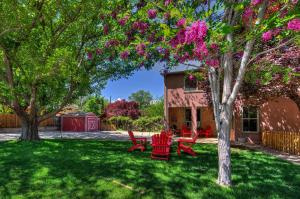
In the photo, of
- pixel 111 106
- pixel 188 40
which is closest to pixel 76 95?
pixel 188 40

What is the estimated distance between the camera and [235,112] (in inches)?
606

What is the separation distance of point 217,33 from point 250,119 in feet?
46.0

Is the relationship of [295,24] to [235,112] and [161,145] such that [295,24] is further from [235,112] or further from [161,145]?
[235,112]

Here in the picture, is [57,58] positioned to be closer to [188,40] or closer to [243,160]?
[188,40]

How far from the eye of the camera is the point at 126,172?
7.41m

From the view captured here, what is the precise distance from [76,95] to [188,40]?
1305 centimetres

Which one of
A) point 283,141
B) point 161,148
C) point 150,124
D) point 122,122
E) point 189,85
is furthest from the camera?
point 122,122

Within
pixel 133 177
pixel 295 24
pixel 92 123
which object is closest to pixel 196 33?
pixel 295 24

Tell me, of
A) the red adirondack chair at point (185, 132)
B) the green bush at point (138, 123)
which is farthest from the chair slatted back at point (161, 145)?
the green bush at point (138, 123)

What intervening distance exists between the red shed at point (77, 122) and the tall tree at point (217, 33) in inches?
878

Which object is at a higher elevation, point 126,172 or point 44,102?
point 44,102

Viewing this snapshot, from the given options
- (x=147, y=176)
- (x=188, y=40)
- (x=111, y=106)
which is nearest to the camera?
(x=188, y=40)

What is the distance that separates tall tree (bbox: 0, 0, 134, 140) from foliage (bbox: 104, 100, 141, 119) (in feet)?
54.6

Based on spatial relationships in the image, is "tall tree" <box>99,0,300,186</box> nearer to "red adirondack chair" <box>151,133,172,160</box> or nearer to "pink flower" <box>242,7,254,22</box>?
"pink flower" <box>242,7,254,22</box>
